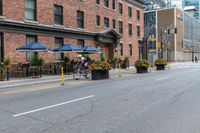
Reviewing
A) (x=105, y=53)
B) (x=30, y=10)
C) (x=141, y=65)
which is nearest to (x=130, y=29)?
(x=105, y=53)

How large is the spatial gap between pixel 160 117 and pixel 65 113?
8.61 ft

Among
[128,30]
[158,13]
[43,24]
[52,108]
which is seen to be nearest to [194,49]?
[158,13]

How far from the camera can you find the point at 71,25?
118 feet

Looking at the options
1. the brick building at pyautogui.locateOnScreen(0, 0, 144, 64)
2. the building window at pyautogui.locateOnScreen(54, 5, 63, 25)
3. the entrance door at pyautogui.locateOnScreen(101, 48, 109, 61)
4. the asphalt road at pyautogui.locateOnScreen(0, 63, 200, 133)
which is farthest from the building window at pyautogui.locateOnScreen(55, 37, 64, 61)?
the asphalt road at pyautogui.locateOnScreen(0, 63, 200, 133)

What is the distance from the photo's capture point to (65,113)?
9734 millimetres

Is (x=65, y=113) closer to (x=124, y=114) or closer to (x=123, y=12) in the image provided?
(x=124, y=114)

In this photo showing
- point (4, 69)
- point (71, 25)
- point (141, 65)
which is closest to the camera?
point (4, 69)

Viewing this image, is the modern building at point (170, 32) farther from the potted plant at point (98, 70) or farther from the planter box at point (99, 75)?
the potted plant at point (98, 70)

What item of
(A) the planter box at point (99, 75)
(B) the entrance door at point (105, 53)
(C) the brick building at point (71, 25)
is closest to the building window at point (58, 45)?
(C) the brick building at point (71, 25)

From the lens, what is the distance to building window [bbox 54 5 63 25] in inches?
1329

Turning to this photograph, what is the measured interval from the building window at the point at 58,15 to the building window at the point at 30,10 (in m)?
3.36

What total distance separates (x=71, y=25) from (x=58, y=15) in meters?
2.18

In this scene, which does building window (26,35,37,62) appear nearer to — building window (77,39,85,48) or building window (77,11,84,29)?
building window (77,39,85,48)

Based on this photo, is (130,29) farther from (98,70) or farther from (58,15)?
(98,70)
